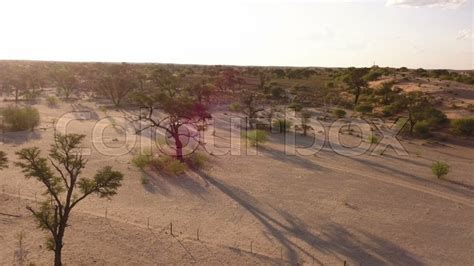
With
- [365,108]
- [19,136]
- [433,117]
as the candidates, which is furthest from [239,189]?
[365,108]

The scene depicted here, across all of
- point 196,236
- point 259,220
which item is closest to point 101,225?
point 196,236

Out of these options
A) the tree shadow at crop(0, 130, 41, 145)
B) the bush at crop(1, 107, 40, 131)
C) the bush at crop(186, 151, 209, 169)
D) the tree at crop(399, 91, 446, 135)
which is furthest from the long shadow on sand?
the bush at crop(1, 107, 40, 131)

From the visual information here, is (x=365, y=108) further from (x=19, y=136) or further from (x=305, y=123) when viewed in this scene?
(x=19, y=136)

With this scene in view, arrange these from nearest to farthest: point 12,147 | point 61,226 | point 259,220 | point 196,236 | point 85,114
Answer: point 61,226 < point 196,236 < point 259,220 < point 12,147 < point 85,114

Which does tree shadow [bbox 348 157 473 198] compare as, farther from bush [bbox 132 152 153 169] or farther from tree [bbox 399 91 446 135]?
bush [bbox 132 152 153 169]

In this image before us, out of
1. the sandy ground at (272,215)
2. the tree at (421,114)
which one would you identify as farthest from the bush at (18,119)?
the tree at (421,114)

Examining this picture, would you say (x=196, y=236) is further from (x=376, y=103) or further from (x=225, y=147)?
(x=376, y=103)
